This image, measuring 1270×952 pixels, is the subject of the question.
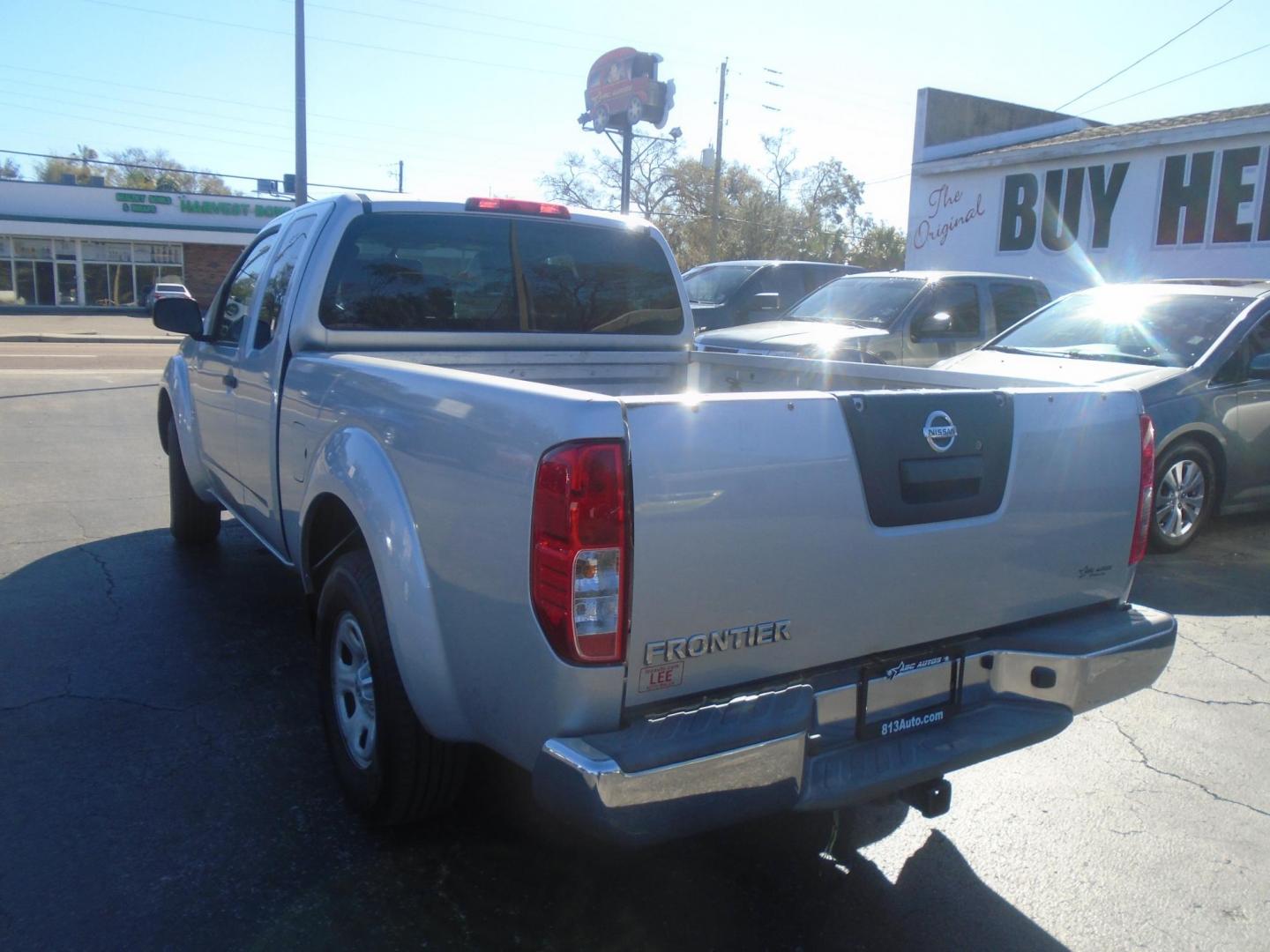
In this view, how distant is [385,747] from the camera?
3076 mm

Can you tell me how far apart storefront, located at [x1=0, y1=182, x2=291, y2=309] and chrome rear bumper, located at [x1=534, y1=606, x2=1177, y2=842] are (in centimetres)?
4716

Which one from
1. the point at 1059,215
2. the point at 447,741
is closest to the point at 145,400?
the point at 447,741

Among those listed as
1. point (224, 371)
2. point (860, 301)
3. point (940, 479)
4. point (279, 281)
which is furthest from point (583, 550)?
point (860, 301)

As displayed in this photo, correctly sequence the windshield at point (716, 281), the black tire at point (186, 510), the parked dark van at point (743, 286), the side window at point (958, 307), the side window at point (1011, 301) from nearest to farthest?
the black tire at point (186, 510) < the side window at point (958, 307) < the side window at point (1011, 301) < the parked dark van at point (743, 286) < the windshield at point (716, 281)

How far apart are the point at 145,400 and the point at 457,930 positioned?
12.6 metres

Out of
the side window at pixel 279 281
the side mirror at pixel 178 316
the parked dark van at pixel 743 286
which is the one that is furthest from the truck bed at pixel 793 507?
the parked dark van at pixel 743 286

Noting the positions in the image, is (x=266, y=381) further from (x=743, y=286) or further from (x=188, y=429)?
(x=743, y=286)

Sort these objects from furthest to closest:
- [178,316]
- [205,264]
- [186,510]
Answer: [205,264] → [186,510] → [178,316]

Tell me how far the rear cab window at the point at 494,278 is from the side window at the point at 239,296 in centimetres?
95

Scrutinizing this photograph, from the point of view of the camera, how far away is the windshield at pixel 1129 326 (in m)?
7.28

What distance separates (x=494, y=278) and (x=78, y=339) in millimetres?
27170

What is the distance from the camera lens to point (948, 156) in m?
21.0

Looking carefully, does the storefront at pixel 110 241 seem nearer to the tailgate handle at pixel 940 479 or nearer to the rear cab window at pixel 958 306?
the rear cab window at pixel 958 306

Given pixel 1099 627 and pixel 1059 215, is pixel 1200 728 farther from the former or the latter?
pixel 1059 215
